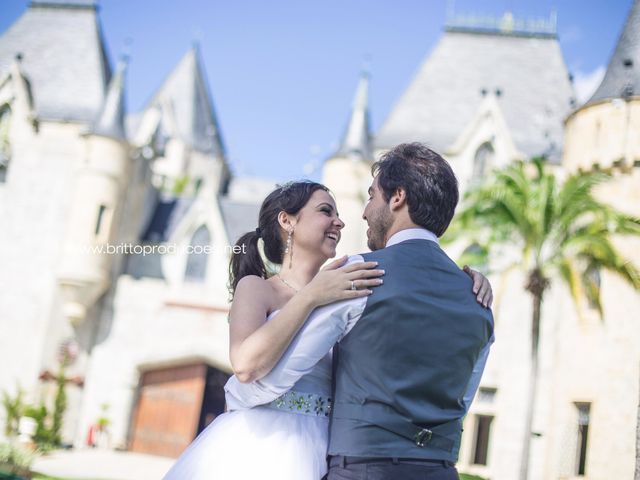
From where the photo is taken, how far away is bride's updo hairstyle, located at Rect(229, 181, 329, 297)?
3.86 metres

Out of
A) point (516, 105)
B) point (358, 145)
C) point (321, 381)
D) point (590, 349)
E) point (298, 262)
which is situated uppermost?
point (516, 105)

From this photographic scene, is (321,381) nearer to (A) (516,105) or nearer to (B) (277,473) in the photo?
(B) (277,473)

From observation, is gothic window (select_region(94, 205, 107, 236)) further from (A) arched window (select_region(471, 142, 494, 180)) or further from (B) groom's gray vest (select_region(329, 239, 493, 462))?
(B) groom's gray vest (select_region(329, 239, 493, 462))

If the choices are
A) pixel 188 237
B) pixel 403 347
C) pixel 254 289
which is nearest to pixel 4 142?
pixel 188 237

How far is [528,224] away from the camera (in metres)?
16.3

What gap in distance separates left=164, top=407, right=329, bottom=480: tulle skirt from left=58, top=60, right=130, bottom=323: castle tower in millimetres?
21582

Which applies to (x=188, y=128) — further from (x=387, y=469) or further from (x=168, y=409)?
(x=387, y=469)

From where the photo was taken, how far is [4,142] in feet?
85.1

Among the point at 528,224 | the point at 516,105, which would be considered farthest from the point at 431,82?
the point at 528,224

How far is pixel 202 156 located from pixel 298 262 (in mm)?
43296

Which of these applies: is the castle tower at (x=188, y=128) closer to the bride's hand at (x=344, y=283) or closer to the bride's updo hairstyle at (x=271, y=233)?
the bride's updo hairstyle at (x=271, y=233)

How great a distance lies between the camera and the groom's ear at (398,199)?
3150mm

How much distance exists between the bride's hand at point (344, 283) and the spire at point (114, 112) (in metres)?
23.2

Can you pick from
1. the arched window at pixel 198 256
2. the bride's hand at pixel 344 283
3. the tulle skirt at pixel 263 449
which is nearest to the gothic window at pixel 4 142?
the arched window at pixel 198 256
